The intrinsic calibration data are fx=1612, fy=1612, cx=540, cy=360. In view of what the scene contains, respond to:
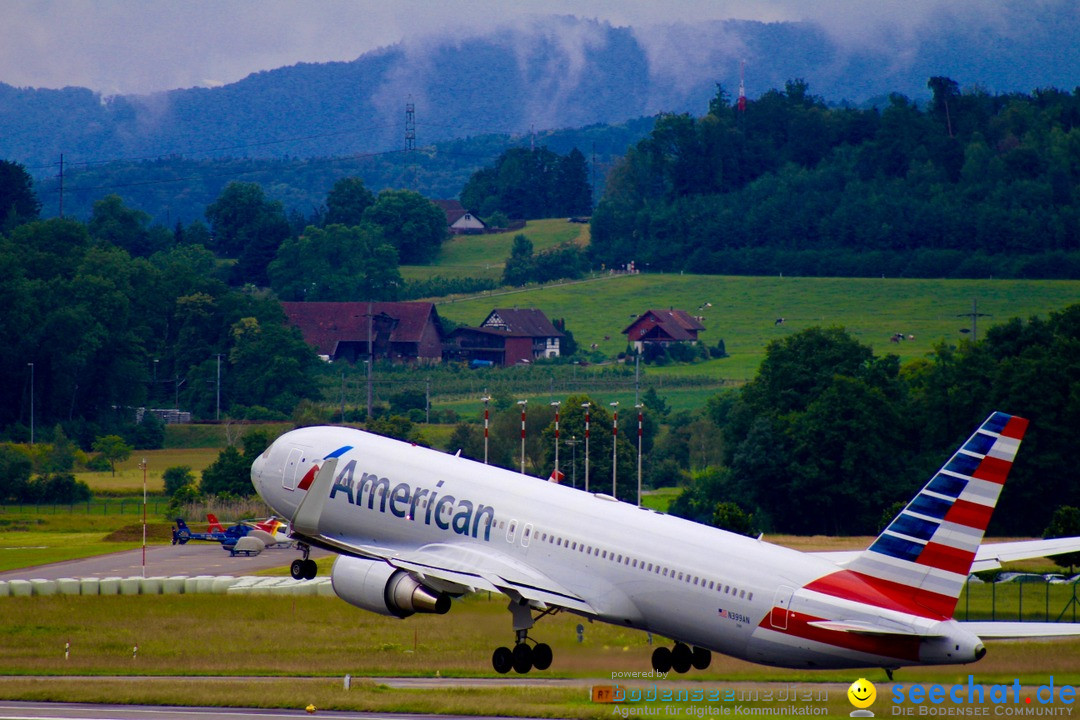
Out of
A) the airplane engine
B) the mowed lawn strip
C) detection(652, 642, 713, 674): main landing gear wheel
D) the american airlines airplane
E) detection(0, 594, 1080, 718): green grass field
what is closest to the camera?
the american airlines airplane

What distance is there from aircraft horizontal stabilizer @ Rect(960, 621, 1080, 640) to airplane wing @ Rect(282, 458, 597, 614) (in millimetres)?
10940

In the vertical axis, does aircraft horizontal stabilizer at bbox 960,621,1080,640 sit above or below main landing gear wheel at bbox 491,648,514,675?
above

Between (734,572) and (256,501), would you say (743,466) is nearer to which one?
(256,501)

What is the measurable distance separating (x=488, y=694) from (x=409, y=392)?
114723mm

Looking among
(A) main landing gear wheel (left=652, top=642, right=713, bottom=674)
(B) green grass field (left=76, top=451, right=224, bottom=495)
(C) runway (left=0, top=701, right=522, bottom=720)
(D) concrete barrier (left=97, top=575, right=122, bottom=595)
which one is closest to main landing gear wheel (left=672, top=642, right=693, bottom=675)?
(A) main landing gear wheel (left=652, top=642, right=713, bottom=674)

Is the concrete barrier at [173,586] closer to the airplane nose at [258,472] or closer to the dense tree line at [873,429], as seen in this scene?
the airplane nose at [258,472]

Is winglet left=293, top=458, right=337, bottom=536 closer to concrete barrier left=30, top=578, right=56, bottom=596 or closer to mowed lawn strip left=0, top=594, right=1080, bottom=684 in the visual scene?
mowed lawn strip left=0, top=594, right=1080, bottom=684

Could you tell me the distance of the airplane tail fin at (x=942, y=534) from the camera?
38.3m

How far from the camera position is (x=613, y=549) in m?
45.9

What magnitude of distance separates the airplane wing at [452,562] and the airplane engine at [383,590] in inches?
18.0

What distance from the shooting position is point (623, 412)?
142 m

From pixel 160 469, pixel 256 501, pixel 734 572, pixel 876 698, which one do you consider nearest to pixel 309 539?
pixel 734 572

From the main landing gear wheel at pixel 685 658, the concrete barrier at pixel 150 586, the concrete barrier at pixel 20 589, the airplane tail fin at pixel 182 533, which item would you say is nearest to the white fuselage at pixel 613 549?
the main landing gear wheel at pixel 685 658

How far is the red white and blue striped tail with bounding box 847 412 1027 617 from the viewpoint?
38.3m
